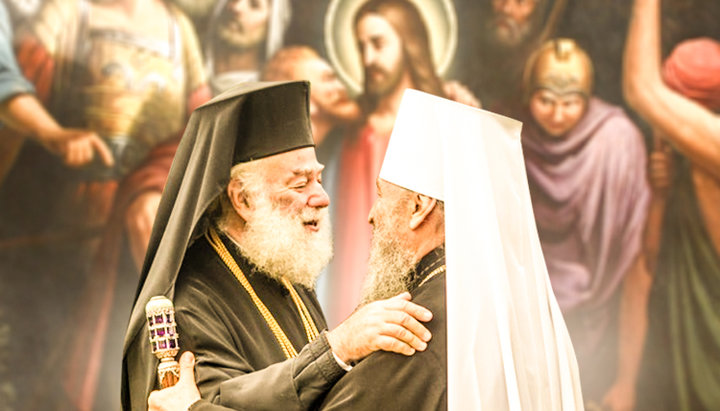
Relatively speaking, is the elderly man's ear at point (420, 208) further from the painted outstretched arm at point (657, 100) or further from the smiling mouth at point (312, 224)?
the painted outstretched arm at point (657, 100)

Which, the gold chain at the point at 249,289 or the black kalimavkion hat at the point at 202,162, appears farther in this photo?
the gold chain at the point at 249,289

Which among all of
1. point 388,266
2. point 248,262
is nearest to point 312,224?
point 248,262

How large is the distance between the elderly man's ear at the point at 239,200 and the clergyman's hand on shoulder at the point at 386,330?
1083 mm

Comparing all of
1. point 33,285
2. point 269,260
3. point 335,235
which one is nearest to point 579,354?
point 335,235

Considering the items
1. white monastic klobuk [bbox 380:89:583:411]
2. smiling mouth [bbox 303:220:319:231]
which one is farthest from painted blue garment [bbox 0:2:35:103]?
white monastic klobuk [bbox 380:89:583:411]

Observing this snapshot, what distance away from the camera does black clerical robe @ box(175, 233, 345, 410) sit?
9.91 ft

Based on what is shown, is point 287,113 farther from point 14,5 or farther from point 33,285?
point 14,5

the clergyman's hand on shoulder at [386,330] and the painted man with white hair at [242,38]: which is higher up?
the painted man with white hair at [242,38]

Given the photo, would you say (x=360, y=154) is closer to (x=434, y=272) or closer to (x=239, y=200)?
(x=239, y=200)

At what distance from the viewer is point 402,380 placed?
2750mm

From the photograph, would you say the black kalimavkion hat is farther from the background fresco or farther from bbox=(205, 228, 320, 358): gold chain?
the background fresco

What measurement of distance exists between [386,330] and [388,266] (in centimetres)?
49

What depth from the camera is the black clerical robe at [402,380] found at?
2744 mm

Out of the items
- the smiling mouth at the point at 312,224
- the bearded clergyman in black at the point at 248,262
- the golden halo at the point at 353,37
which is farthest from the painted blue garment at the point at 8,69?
the smiling mouth at the point at 312,224
